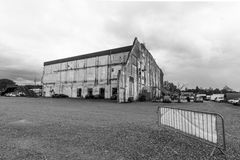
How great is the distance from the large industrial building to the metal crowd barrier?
18.2 meters

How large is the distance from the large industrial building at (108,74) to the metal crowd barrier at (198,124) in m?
18.2

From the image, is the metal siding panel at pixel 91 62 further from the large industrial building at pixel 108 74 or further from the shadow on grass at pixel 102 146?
the shadow on grass at pixel 102 146

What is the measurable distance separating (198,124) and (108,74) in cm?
2891

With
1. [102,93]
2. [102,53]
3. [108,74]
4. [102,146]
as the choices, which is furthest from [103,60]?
[102,146]

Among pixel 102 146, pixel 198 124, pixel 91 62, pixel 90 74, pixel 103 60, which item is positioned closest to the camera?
pixel 102 146

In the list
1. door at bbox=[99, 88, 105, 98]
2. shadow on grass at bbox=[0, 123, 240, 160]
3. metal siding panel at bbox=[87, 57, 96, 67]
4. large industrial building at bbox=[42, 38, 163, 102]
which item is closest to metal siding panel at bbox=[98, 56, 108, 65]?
large industrial building at bbox=[42, 38, 163, 102]

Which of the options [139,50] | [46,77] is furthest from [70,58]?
[139,50]

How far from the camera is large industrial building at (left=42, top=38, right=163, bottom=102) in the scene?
2848 cm

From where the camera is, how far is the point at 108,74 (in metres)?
32.8

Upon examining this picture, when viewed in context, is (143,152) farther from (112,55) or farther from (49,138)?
(112,55)

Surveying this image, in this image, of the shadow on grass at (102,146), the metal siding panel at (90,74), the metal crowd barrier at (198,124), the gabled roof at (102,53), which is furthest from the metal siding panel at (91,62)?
the metal crowd barrier at (198,124)

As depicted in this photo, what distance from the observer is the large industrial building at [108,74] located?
28.5m

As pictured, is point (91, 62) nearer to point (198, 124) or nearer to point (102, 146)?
point (102, 146)

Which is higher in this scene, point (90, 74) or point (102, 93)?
point (90, 74)
